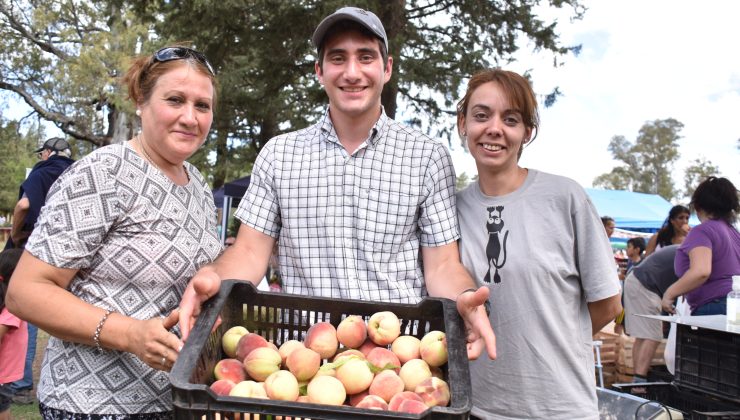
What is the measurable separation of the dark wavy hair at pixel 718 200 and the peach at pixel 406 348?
12.7 ft

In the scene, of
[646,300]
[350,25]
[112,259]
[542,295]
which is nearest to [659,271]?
[646,300]

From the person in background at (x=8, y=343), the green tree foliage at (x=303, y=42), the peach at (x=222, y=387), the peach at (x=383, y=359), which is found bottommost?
the person in background at (x=8, y=343)

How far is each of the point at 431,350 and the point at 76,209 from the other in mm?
1126

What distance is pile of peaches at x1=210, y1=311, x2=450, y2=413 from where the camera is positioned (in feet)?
4.62

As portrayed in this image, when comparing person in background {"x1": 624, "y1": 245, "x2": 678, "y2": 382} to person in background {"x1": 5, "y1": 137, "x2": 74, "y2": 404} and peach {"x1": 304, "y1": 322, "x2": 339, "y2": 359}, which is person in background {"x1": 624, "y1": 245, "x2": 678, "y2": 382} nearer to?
peach {"x1": 304, "y1": 322, "x2": 339, "y2": 359}

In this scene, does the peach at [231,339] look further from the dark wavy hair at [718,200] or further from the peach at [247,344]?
the dark wavy hair at [718,200]

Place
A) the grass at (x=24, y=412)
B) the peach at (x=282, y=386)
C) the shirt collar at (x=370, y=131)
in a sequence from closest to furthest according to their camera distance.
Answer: the peach at (x=282, y=386) → the shirt collar at (x=370, y=131) → the grass at (x=24, y=412)

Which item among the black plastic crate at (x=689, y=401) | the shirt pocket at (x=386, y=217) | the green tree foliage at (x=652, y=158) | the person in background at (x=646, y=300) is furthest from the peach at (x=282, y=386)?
the green tree foliage at (x=652, y=158)

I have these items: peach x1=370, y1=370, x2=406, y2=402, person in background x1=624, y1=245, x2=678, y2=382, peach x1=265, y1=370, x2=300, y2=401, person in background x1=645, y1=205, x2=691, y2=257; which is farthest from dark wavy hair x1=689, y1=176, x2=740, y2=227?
Result: peach x1=265, y1=370, x2=300, y2=401

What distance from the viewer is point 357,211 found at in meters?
2.23

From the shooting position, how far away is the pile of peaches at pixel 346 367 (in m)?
1.41

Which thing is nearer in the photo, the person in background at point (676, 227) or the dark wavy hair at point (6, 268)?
the dark wavy hair at point (6, 268)

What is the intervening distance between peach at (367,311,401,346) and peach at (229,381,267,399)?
1.36ft

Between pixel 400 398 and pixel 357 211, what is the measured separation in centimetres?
96
